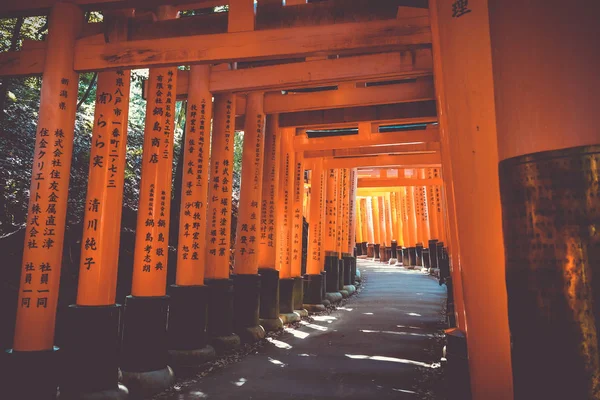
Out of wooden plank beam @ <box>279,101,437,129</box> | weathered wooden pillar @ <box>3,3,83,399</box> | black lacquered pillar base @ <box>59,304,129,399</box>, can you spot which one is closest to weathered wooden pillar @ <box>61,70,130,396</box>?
black lacquered pillar base @ <box>59,304,129,399</box>

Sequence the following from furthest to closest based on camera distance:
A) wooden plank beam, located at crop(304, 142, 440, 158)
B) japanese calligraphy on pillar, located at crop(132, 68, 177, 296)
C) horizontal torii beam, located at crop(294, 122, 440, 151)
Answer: wooden plank beam, located at crop(304, 142, 440, 158)
horizontal torii beam, located at crop(294, 122, 440, 151)
japanese calligraphy on pillar, located at crop(132, 68, 177, 296)

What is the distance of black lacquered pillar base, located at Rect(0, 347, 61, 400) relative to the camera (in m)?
4.34

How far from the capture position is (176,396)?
5344 millimetres

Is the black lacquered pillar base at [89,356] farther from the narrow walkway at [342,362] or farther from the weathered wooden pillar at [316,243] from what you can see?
the weathered wooden pillar at [316,243]

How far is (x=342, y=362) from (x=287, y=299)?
415 centimetres

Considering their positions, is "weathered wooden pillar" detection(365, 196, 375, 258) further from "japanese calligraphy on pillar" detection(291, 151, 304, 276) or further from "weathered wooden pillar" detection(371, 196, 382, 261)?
"japanese calligraphy on pillar" detection(291, 151, 304, 276)

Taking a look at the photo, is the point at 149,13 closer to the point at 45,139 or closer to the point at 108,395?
the point at 45,139

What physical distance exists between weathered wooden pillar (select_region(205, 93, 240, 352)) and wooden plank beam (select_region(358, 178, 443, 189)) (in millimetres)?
11586

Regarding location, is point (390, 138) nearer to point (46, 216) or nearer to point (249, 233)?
point (249, 233)

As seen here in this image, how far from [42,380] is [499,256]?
4364 mm

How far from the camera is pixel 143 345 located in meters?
5.53

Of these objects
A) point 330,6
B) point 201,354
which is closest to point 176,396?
point 201,354

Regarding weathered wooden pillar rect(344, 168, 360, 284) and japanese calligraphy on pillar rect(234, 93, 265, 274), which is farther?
weathered wooden pillar rect(344, 168, 360, 284)

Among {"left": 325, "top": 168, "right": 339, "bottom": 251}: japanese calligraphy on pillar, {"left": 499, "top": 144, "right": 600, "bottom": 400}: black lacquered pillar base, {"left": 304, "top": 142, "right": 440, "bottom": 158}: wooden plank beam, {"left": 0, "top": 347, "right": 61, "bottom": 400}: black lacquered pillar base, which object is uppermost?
{"left": 304, "top": 142, "right": 440, "bottom": 158}: wooden plank beam
